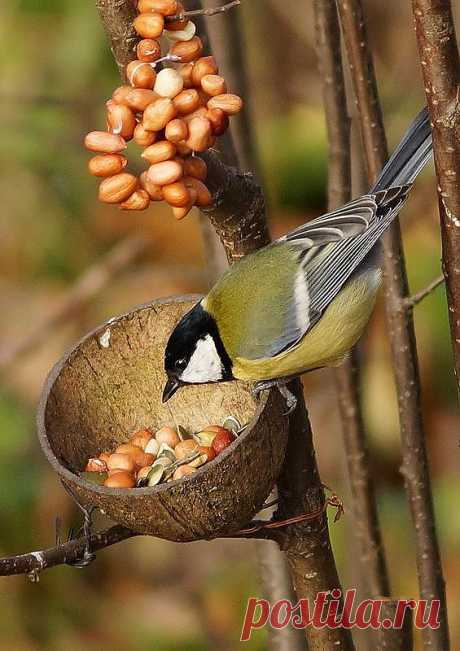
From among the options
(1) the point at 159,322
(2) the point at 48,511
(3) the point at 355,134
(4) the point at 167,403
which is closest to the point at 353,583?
(4) the point at 167,403

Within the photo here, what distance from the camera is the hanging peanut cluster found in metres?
1.10

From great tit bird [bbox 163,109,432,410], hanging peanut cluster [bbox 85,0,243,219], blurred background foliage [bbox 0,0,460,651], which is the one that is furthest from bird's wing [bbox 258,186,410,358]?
blurred background foliage [bbox 0,0,460,651]

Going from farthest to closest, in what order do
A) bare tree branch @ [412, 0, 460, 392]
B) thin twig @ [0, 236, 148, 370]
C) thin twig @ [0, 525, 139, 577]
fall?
1. thin twig @ [0, 236, 148, 370]
2. thin twig @ [0, 525, 139, 577]
3. bare tree branch @ [412, 0, 460, 392]

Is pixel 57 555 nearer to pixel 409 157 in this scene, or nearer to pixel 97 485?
pixel 97 485

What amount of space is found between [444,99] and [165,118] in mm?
289

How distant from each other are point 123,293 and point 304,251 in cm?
207

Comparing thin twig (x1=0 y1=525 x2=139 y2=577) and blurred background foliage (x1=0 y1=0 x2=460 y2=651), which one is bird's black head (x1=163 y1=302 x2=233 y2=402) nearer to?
thin twig (x1=0 y1=525 x2=139 y2=577)

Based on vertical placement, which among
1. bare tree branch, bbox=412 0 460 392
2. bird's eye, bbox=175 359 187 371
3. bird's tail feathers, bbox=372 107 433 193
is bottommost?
bird's eye, bbox=175 359 187 371

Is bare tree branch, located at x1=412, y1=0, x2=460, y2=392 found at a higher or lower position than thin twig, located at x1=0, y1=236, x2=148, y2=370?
higher

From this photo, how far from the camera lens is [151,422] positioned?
1.65 m

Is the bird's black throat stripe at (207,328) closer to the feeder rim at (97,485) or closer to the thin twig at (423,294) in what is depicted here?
the feeder rim at (97,485)

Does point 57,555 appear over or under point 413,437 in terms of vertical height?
over

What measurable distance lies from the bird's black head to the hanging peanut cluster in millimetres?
356

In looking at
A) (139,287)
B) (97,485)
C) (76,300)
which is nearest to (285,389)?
(97,485)
